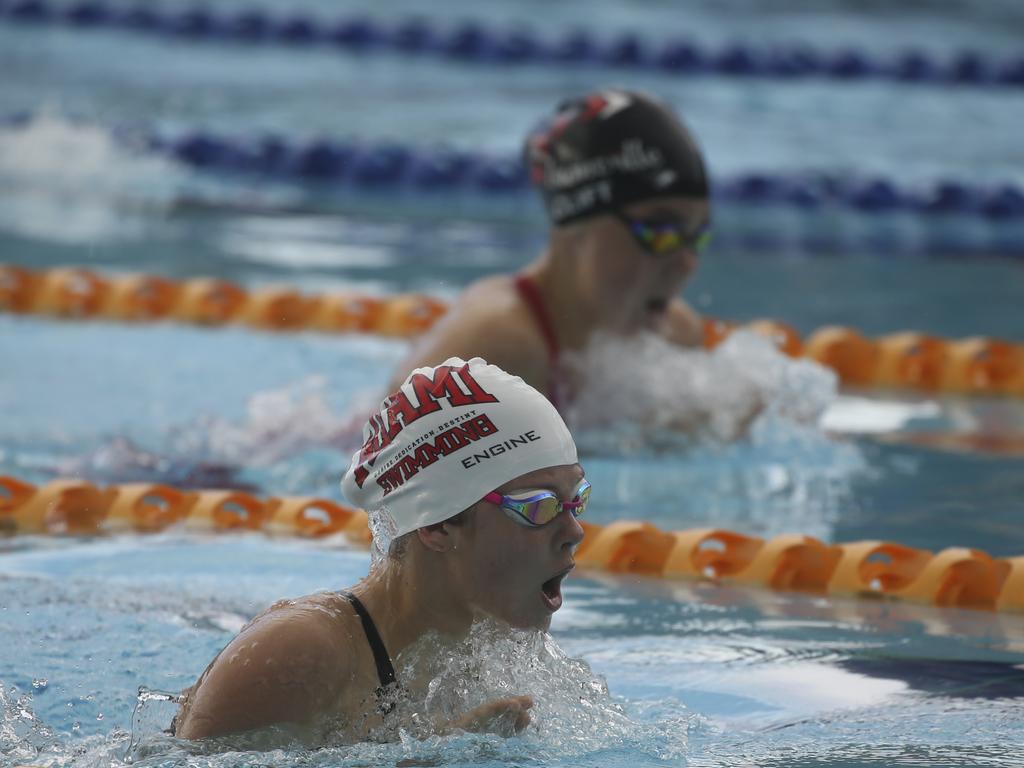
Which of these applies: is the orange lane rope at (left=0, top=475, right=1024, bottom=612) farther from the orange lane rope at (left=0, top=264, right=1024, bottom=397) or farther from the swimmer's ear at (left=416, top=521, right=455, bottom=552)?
the orange lane rope at (left=0, top=264, right=1024, bottom=397)

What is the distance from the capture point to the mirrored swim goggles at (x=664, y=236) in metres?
4.95

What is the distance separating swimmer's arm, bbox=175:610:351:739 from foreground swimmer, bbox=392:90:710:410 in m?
2.34

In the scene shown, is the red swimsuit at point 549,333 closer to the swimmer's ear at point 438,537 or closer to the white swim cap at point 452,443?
the white swim cap at point 452,443

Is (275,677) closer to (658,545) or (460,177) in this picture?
(658,545)

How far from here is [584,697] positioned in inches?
112

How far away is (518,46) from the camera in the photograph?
12711mm

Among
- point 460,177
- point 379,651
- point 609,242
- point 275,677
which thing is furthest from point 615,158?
point 460,177

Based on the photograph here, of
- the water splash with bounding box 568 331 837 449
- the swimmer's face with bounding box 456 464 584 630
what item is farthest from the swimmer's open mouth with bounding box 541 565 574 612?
the water splash with bounding box 568 331 837 449

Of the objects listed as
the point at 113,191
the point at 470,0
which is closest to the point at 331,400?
the point at 113,191

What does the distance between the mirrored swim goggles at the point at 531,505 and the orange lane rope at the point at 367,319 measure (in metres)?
3.80

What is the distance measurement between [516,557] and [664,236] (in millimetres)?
2460

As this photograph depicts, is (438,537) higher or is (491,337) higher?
(491,337)

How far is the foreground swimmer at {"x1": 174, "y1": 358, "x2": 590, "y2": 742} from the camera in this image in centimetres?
257

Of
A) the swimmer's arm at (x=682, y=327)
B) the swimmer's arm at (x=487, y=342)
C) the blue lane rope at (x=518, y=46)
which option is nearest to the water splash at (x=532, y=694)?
the swimmer's arm at (x=487, y=342)
